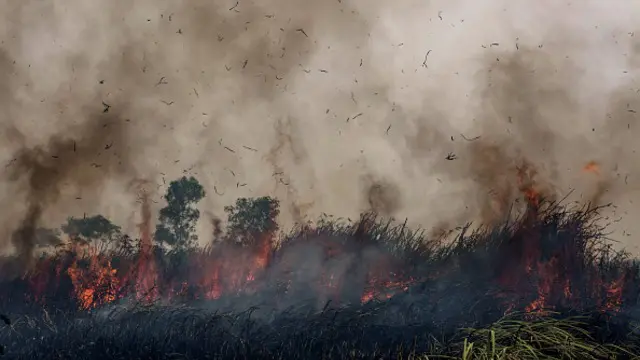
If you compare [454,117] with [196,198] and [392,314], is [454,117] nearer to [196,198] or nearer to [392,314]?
[392,314]

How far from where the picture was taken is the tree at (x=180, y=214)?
870cm

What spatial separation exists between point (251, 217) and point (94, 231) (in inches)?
79.6

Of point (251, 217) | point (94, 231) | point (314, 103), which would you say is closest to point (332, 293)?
point (251, 217)

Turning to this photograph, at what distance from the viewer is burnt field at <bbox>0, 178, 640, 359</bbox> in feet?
22.7

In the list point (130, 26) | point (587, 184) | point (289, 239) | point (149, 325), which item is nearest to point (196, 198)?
point (289, 239)

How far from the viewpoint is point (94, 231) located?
8.70 metres

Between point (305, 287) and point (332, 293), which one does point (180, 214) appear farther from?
point (332, 293)

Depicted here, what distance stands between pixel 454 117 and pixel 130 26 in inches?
172

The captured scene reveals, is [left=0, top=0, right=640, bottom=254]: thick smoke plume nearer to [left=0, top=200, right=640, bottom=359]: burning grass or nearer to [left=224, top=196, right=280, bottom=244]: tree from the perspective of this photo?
[left=224, top=196, right=280, bottom=244]: tree

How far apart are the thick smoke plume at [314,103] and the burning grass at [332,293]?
43cm

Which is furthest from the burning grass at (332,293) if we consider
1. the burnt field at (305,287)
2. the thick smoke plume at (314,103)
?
the thick smoke plume at (314,103)

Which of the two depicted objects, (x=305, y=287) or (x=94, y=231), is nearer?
(x=305, y=287)

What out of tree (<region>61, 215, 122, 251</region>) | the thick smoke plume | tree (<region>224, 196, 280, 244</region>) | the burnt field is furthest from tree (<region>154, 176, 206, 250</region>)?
tree (<region>61, 215, 122, 251</region>)

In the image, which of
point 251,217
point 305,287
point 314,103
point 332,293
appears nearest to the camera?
point 332,293
